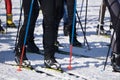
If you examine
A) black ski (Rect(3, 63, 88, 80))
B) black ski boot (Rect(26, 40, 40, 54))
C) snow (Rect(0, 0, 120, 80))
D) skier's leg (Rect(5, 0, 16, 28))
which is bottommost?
snow (Rect(0, 0, 120, 80))

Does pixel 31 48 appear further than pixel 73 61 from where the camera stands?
Yes

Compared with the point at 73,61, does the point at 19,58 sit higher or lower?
higher

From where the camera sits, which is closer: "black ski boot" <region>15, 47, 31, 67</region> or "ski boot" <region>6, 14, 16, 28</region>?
"black ski boot" <region>15, 47, 31, 67</region>

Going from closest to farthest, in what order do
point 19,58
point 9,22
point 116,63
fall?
point 116,63 < point 19,58 < point 9,22

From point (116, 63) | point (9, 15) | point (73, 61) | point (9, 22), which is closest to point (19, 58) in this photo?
point (73, 61)

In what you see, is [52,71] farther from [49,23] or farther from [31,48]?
[31,48]

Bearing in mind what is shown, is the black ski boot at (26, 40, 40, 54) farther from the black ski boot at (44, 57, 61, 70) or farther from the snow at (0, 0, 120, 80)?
the black ski boot at (44, 57, 61, 70)

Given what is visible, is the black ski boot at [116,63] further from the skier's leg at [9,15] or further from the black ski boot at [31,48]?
the skier's leg at [9,15]

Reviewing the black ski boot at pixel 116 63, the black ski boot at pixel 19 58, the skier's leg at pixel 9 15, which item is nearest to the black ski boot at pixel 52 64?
the black ski boot at pixel 19 58

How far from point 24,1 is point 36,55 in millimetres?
1296

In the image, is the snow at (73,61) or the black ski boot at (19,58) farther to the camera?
the black ski boot at (19,58)

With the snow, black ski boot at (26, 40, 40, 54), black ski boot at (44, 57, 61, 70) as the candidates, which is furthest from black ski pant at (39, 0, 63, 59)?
black ski boot at (26, 40, 40, 54)

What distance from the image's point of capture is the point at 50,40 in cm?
573

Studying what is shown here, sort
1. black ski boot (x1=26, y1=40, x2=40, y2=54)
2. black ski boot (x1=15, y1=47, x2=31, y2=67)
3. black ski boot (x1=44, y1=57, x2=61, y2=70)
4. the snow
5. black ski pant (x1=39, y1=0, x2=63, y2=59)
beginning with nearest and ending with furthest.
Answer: the snow, black ski pant (x1=39, y1=0, x2=63, y2=59), black ski boot (x1=44, y1=57, x2=61, y2=70), black ski boot (x1=15, y1=47, x2=31, y2=67), black ski boot (x1=26, y1=40, x2=40, y2=54)
